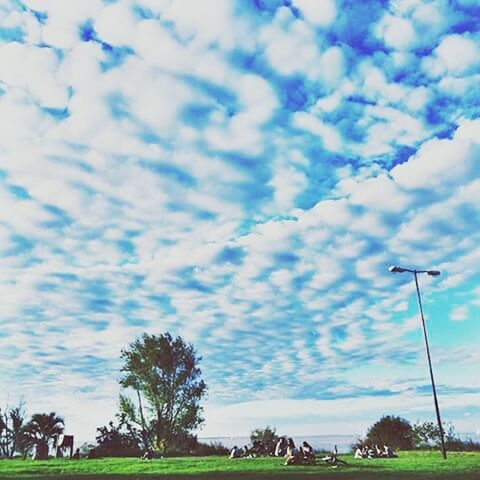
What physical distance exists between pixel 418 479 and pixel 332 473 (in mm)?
4806

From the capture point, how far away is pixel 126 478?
28.1m

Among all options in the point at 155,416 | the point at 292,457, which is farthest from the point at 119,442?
the point at 292,457

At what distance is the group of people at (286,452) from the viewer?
34.6m

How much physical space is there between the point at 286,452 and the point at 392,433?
25.6 meters

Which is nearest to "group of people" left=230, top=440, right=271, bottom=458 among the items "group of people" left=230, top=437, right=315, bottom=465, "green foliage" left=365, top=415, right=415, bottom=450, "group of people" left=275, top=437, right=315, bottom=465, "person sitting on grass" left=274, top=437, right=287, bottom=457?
"group of people" left=230, top=437, right=315, bottom=465

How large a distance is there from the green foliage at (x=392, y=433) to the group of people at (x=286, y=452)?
59.3 feet

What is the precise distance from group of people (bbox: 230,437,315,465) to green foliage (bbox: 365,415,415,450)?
18077mm

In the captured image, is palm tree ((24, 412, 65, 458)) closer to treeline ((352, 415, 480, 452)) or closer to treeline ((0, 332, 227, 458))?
treeline ((0, 332, 227, 458))

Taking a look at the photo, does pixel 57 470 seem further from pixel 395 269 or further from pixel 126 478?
pixel 395 269

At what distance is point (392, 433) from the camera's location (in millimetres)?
63219

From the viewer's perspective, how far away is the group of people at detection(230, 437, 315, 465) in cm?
3463

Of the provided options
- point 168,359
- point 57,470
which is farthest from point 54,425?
point 57,470

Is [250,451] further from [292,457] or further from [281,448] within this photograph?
[292,457]

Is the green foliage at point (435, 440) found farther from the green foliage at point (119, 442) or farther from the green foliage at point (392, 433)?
the green foliage at point (119, 442)
